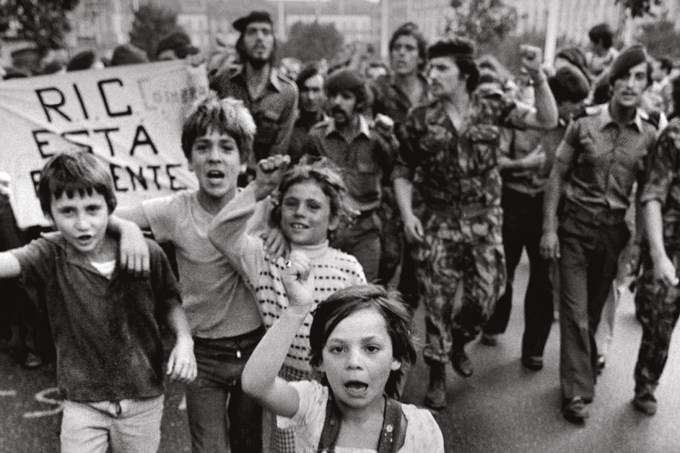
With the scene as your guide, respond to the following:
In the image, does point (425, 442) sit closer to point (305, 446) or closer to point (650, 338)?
point (305, 446)

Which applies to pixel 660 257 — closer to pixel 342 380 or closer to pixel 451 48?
pixel 451 48

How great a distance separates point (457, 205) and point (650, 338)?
1.32m

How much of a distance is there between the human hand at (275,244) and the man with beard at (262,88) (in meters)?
1.51

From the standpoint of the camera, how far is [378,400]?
1906mm

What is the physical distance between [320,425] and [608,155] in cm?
256

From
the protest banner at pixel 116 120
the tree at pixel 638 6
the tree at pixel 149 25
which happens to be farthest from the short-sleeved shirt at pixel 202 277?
the tree at pixel 149 25

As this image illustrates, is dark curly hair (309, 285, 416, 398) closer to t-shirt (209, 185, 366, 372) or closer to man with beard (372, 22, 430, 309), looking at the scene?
t-shirt (209, 185, 366, 372)

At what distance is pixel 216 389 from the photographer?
103 inches

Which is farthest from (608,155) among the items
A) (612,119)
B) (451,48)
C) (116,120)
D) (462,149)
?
(116,120)

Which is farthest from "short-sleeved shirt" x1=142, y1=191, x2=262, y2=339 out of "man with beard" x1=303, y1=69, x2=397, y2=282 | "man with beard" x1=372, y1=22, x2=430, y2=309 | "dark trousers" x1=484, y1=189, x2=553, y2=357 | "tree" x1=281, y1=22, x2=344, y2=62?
"tree" x1=281, y1=22, x2=344, y2=62

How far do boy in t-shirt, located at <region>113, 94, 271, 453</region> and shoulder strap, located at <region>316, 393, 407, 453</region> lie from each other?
0.85m

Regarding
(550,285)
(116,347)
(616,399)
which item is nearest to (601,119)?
(550,285)

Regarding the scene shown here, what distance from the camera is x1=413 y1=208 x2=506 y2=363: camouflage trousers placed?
373cm

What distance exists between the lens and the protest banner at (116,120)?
152 inches
